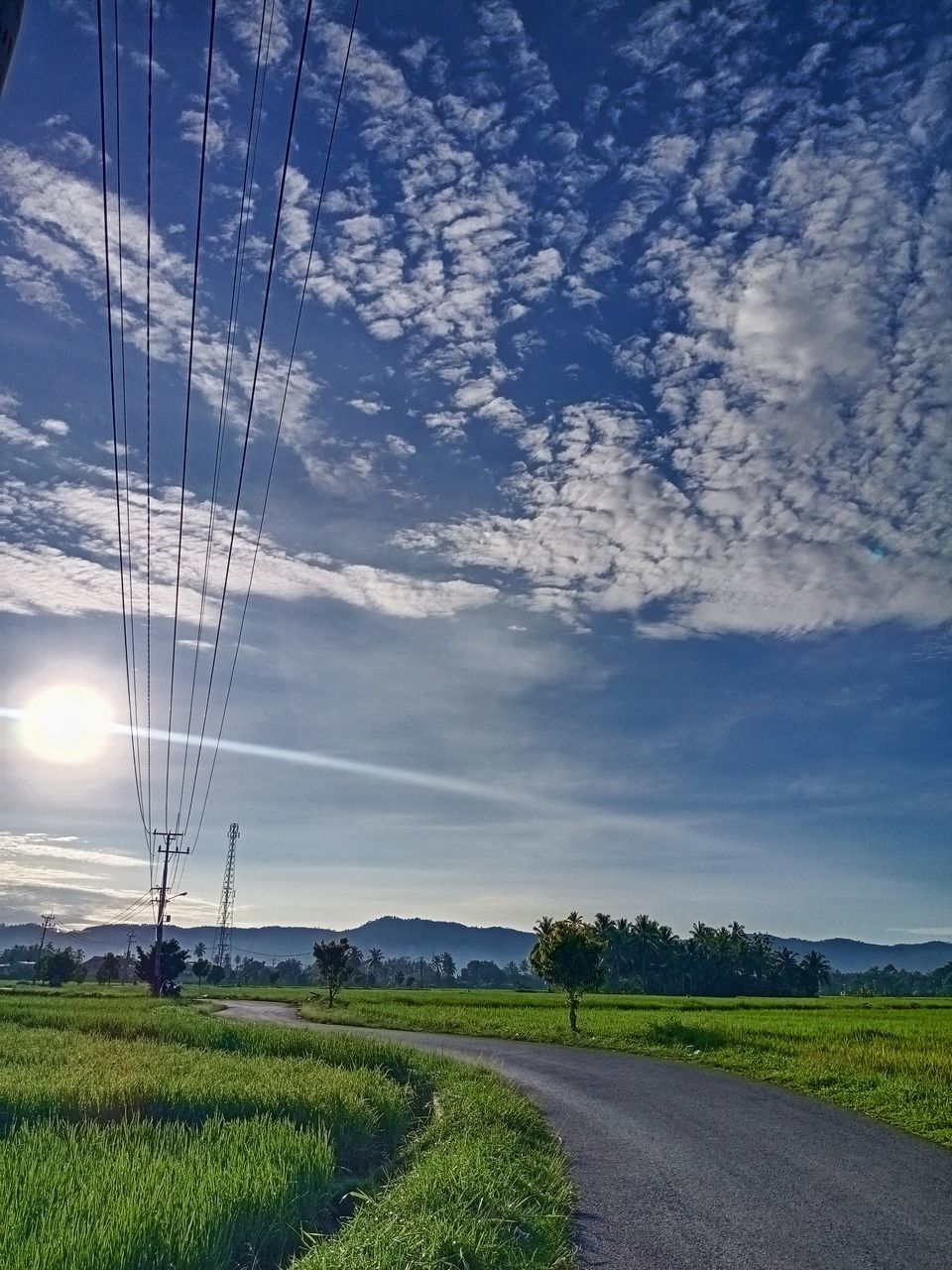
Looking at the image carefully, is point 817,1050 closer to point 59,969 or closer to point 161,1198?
point 161,1198

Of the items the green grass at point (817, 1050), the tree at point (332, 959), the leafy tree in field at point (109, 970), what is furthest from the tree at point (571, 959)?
the leafy tree in field at point (109, 970)

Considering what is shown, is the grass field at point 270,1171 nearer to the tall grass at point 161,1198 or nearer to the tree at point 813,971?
the tall grass at point 161,1198

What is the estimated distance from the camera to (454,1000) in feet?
217

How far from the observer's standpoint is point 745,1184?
29.7 feet

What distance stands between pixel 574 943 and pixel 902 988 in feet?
499

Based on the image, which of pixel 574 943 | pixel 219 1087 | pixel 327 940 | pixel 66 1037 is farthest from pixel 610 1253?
pixel 327 940

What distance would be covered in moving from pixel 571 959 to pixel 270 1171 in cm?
2504

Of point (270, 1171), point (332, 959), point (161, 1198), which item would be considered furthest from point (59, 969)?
point (161, 1198)

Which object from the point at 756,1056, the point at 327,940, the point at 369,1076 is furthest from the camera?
the point at 327,940

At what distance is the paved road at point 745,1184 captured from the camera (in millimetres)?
6996

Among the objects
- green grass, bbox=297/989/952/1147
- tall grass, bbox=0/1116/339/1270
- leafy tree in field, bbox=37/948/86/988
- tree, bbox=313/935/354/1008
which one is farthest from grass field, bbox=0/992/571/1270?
leafy tree in field, bbox=37/948/86/988

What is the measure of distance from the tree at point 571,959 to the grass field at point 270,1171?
1542cm

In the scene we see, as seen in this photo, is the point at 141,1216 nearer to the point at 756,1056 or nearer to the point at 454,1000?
the point at 756,1056

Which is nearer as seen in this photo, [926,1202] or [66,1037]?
[926,1202]
